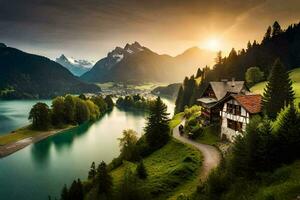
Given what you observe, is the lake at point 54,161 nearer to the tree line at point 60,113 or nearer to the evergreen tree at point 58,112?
the evergreen tree at point 58,112

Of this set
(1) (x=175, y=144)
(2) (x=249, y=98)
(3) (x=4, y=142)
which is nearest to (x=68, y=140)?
(3) (x=4, y=142)

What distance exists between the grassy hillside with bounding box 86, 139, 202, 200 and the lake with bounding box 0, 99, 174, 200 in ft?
68.3

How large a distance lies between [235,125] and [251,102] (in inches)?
206

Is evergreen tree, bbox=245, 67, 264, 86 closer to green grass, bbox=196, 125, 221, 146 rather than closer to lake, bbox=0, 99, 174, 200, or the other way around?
lake, bbox=0, 99, 174, 200

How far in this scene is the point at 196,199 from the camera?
102 feet

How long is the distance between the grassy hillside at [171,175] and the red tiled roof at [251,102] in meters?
11.0

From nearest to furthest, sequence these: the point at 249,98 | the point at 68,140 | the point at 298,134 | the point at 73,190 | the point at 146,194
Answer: the point at 298,134 → the point at 146,194 → the point at 73,190 → the point at 249,98 → the point at 68,140

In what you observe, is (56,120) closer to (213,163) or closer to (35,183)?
(35,183)

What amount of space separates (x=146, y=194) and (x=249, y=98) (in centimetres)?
2763

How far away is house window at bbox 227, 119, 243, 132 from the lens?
54.2 m

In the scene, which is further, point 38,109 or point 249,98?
point 38,109

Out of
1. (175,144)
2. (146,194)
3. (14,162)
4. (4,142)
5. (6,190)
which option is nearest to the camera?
(146,194)

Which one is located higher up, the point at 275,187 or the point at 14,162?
the point at 275,187

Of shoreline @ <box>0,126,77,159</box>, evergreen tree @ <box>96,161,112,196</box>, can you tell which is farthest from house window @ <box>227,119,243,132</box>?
shoreline @ <box>0,126,77,159</box>
